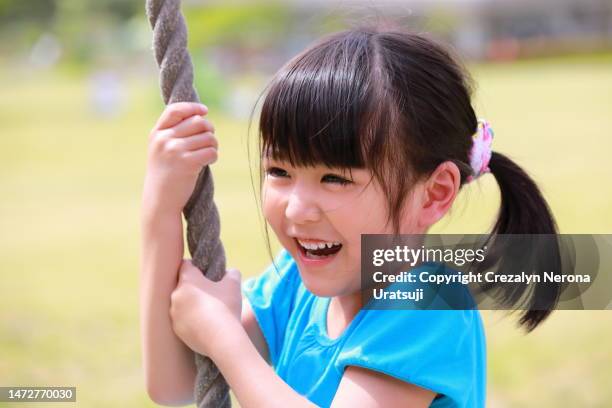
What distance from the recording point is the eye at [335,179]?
2.89 ft

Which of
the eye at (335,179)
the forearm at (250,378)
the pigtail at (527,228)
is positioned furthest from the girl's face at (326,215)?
the pigtail at (527,228)

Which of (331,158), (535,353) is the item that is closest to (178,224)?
(331,158)

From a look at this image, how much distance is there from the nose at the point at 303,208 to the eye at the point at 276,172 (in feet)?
0.14

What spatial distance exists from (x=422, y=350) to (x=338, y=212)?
6.7 inches

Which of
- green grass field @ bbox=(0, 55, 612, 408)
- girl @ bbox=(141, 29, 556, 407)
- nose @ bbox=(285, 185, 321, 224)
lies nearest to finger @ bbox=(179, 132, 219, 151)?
girl @ bbox=(141, 29, 556, 407)

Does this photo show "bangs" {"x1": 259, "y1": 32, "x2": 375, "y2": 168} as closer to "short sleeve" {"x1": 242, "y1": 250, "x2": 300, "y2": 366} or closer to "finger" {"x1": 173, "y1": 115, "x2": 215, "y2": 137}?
"finger" {"x1": 173, "y1": 115, "x2": 215, "y2": 137}

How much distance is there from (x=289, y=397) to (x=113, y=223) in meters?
4.67

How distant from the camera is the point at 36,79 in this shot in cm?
1822

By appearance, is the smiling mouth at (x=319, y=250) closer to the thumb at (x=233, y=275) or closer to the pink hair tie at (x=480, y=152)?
the thumb at (x=233, y=275)

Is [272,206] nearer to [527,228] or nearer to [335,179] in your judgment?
→ [335,179]

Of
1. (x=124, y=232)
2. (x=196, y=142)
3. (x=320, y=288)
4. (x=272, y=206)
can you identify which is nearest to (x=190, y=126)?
(x=196, y=142)

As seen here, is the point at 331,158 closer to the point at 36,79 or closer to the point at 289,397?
the point at 289,397

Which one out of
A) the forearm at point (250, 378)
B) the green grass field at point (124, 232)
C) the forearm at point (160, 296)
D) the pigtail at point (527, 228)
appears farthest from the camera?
the green grass field at point (124, 232)

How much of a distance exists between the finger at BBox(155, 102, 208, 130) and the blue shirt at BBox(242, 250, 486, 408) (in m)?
0.29
